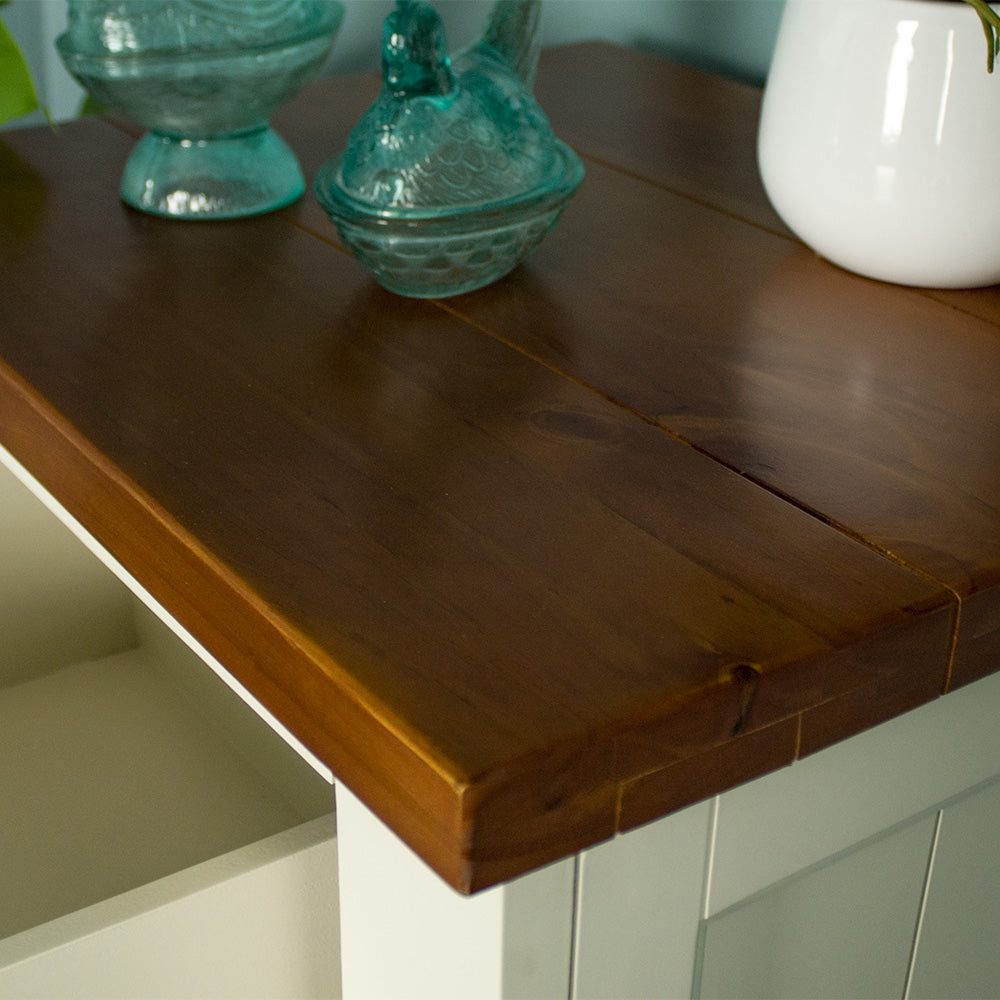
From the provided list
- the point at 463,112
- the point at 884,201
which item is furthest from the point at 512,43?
the point at 884,201

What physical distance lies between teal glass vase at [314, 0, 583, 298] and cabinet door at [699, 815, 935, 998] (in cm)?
35

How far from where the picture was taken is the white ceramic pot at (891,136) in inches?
24.5

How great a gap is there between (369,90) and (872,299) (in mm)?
533

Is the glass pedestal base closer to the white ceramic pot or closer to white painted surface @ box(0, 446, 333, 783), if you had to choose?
white painted surface @ box(0, 446, 333, 783)

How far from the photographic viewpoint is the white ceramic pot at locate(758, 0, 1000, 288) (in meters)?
0.62

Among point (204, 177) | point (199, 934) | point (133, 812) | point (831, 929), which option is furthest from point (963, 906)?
point (204, 177)

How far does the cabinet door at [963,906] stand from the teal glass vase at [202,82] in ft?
1.79

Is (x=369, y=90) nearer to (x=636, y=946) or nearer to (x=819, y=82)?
(x=819, y=82)

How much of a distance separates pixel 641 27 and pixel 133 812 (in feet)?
2.83

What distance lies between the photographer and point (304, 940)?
1.82ft

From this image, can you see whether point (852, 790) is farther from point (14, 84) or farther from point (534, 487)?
point (14, 84)

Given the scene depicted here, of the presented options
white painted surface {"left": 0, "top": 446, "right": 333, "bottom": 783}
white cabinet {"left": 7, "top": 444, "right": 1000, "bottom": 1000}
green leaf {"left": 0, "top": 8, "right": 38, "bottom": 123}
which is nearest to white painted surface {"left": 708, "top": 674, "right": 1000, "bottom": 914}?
white cabinet {"left": 7, "top": 444, "right": 1000, "bottom": 1000}

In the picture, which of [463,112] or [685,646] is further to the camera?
[463,112]

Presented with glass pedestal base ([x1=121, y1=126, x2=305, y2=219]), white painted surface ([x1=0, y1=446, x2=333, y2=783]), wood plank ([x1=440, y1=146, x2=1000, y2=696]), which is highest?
glass pedestal base ([x1=121, y1=126, x2=305, y2=219])
